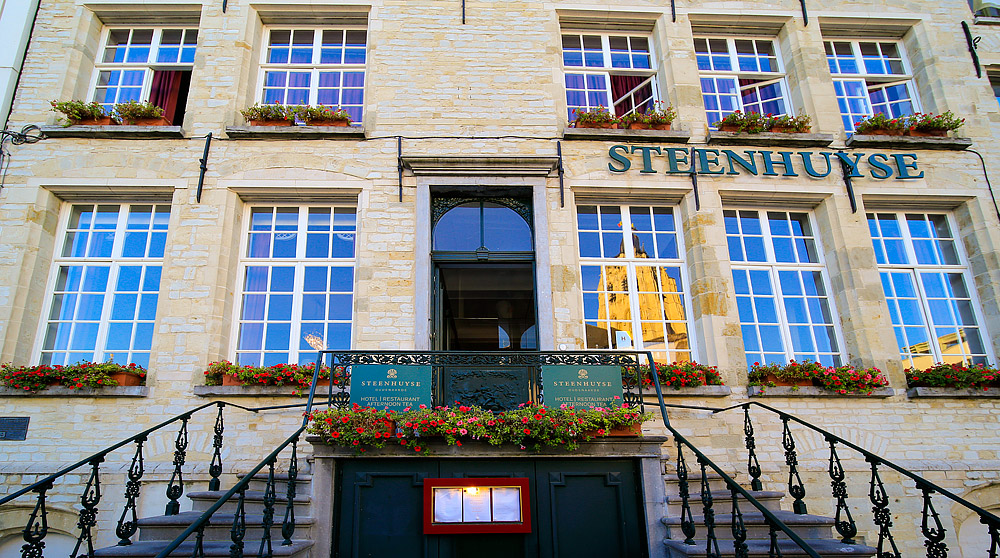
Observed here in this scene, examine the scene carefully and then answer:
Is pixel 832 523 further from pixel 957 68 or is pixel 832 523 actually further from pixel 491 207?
pixel 957 68

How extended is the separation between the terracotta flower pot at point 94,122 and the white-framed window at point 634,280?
572 cm

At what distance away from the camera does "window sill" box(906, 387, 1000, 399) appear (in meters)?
6.43

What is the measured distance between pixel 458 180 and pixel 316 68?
2.60 metres

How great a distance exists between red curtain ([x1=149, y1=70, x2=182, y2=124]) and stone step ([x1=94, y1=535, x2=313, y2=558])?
5.26m

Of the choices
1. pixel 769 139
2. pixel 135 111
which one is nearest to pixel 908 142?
pixel 769 139

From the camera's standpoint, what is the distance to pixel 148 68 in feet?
25.6

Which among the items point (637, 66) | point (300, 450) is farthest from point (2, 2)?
point (637, 66)

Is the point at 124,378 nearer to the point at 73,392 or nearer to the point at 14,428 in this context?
the point at 73,392

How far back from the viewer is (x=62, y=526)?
18.5 ft

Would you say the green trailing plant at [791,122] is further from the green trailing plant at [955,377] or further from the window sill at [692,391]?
the window sill at [692,391]

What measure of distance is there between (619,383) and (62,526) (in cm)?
533

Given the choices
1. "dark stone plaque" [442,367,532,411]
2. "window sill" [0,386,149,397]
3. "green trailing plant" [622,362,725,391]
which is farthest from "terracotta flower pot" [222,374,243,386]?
"green trailing plant" [622,362,725,391]

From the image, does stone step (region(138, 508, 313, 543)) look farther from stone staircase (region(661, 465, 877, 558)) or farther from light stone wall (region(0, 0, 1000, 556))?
stone staircase (region(661, 465, 877, 558))

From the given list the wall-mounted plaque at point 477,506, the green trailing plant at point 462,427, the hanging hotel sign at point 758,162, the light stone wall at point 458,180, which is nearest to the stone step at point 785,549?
the green trailing plant at point 462,427
